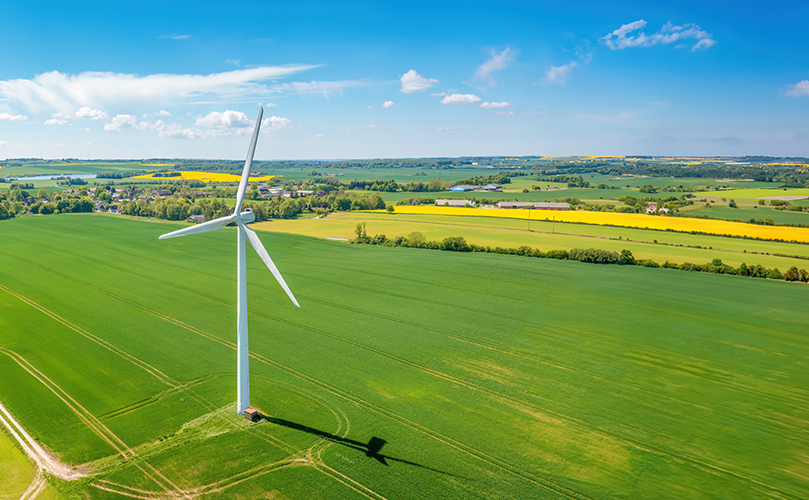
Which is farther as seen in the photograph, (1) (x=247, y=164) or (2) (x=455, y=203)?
(2) (x=455, y=203)

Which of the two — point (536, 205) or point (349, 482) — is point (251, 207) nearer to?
point (536, 205)

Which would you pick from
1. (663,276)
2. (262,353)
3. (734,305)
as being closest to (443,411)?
(262,353)

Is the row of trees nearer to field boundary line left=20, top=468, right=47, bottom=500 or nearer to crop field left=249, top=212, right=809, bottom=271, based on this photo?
crop field left=249, top=212, right=809, bottom=271

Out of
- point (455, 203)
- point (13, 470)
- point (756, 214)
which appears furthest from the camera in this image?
point (455, 203)

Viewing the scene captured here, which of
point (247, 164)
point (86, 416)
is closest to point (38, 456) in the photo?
point (86, 416)

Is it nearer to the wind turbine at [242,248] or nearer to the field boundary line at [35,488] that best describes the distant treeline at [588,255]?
the wind turbine at [242,248]

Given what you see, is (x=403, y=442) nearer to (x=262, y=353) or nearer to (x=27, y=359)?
(x=262, y=353)

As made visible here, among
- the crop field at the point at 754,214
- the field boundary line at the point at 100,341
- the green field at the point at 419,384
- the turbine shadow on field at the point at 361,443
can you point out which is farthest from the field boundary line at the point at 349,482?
the crop field at the point at 754,214
